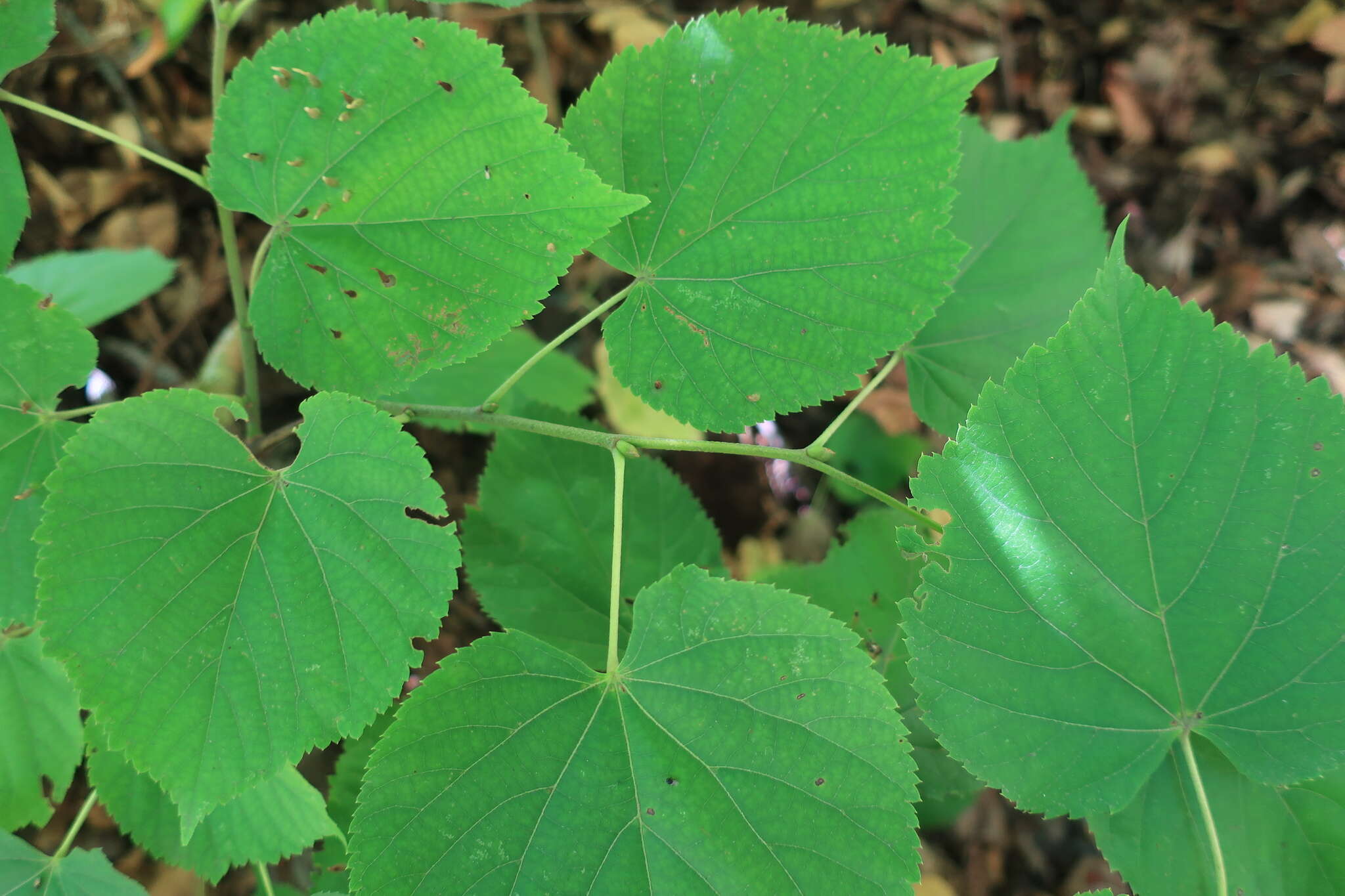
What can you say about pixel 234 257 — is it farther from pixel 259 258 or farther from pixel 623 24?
pixel 623 24

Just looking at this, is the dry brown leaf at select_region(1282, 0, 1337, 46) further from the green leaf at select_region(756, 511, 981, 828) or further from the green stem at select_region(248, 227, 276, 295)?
the green stem at select_region(248, 227, 276, 295)

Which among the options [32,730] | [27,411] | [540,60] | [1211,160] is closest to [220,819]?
[32,730]

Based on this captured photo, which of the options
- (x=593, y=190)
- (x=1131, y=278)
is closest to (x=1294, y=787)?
(x=1131, y=278)

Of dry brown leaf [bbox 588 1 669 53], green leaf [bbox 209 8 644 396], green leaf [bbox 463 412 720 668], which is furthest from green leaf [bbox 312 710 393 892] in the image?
dry brown leaf [bbox 588 1 669 53]

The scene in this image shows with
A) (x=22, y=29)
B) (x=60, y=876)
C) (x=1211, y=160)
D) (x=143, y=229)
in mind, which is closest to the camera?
(x=22, y=29)

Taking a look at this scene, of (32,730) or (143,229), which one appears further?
(143,229)

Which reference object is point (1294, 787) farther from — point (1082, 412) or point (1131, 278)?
point (1131, 278)

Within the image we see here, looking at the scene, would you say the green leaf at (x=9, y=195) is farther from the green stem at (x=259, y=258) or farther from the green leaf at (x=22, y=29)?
the green stem at (x=259, y=258)
